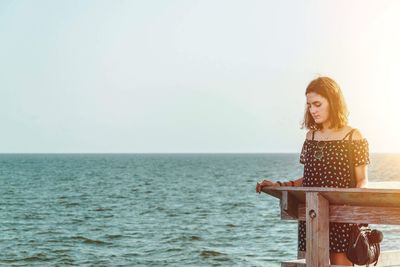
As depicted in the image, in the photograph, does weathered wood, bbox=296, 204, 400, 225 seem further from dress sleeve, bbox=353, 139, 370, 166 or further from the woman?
dress sleeve, bbox=353, 139, 370, 166

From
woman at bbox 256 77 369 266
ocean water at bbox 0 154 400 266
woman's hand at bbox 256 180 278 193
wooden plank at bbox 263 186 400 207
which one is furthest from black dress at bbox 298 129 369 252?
ocean water at bbox 0 154 400 266

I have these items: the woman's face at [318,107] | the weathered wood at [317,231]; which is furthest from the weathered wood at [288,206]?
the woman's face at [318,107]

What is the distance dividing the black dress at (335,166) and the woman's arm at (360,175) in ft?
0.13

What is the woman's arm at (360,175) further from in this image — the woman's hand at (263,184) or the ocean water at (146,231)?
the ocean water at (146,231)

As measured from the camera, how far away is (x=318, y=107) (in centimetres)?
702

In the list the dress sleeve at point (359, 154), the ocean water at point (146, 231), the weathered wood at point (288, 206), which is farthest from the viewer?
the ocean water at point (146, 231)

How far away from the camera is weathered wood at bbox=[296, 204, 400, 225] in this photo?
6.84 m

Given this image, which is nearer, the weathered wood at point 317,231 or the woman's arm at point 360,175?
the weathered wood at point 317,231

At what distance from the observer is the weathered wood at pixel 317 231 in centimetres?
683

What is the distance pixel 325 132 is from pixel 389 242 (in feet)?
83.2

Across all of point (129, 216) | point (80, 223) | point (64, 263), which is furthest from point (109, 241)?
point (129, 216)

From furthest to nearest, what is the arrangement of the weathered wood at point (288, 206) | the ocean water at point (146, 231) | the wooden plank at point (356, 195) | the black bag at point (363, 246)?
the ocean water at point (146, 231), the weathered wood at point (288, 206), the black bag at point (363, 246), the wooden plank at point (356, 195)

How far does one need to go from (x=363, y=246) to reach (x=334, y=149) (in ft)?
2.64

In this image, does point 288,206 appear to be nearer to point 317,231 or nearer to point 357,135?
point 317,231
